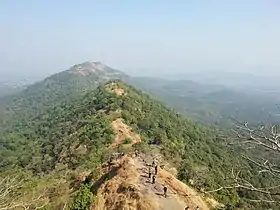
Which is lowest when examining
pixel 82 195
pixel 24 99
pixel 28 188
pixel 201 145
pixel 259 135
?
pixel 24 99

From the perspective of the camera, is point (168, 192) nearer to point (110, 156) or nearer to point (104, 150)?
point (110, 156)

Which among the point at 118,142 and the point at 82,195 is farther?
the point at 118,142

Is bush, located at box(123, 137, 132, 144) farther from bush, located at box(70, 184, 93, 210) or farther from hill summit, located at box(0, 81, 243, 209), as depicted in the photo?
bush, located at box(70, 184, 93, 210)

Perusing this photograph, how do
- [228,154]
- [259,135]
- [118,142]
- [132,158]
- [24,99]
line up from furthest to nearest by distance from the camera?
[24,99]
[228,154]
[118,142]
[132,158]
[259,135]

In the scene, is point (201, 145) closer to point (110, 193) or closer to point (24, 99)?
point (110, 193)

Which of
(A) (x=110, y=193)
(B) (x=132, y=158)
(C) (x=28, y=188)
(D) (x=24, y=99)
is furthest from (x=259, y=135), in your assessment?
(D) (x=24, y=99)

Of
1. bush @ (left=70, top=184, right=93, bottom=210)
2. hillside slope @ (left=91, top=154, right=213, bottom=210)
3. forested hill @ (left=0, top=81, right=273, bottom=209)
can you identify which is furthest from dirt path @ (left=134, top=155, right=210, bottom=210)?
forested hill @ (left=0, top=81, right=273, bottom=209)

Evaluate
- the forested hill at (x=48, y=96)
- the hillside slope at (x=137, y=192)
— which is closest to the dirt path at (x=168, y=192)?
the hillside slope at (x=137, y=192)
